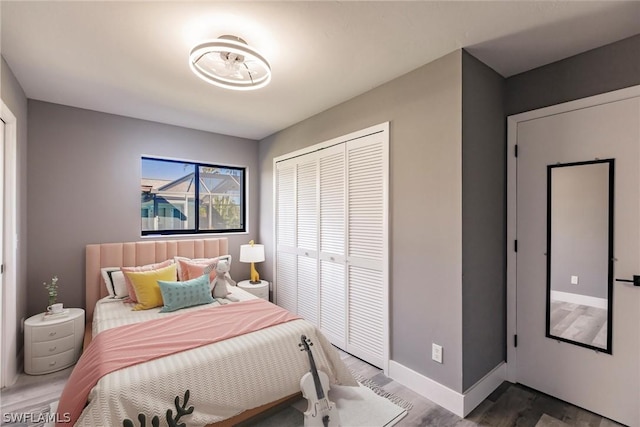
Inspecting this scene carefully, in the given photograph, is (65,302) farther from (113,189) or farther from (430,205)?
(430,205)

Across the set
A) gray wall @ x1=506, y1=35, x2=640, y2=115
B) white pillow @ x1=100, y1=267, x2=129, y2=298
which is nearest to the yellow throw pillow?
white pillow @ x1=100, y1=267, x2=129, y2=298

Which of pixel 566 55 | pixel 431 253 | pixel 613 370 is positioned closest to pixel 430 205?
pixel 431 253

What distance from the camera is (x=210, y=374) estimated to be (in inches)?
67.0

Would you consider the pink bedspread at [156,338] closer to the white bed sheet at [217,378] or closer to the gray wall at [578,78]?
the white bed sheet at [217,378]

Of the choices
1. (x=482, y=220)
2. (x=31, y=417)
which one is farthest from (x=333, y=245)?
(x=31, y=417)

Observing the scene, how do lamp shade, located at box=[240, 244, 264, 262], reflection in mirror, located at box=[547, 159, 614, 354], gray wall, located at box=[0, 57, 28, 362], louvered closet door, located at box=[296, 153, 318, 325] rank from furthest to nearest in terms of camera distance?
lamp shade, located at box=[240, 244, 264, 262]
louvered closet door, located at box=[296, 153, 318, 325]
gray wall, located at box=[0, 57, 28, 362]
reflection in mirror, located at box=[547, 159, 614, 354]

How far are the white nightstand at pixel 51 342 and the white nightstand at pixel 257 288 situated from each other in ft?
5.40

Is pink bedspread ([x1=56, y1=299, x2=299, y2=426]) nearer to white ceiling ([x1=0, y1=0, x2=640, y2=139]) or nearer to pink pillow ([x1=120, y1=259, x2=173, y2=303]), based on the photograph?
pink pillow ([x1=120, y1=259, x2=173, y2=303])

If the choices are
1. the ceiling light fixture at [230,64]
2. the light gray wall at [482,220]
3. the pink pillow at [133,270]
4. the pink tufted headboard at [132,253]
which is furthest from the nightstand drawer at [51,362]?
the light gray wall at [482,220]

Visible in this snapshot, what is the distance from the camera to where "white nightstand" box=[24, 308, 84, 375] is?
2473 millimetres

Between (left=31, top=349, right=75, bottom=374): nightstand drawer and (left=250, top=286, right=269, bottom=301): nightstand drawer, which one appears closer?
(left=31, top=349, right=75, bottom=374): nightstand drawer

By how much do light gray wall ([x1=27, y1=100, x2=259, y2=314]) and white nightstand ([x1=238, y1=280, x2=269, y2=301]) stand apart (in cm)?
141

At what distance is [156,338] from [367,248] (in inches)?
71.1

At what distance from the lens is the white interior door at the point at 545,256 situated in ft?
6.26
